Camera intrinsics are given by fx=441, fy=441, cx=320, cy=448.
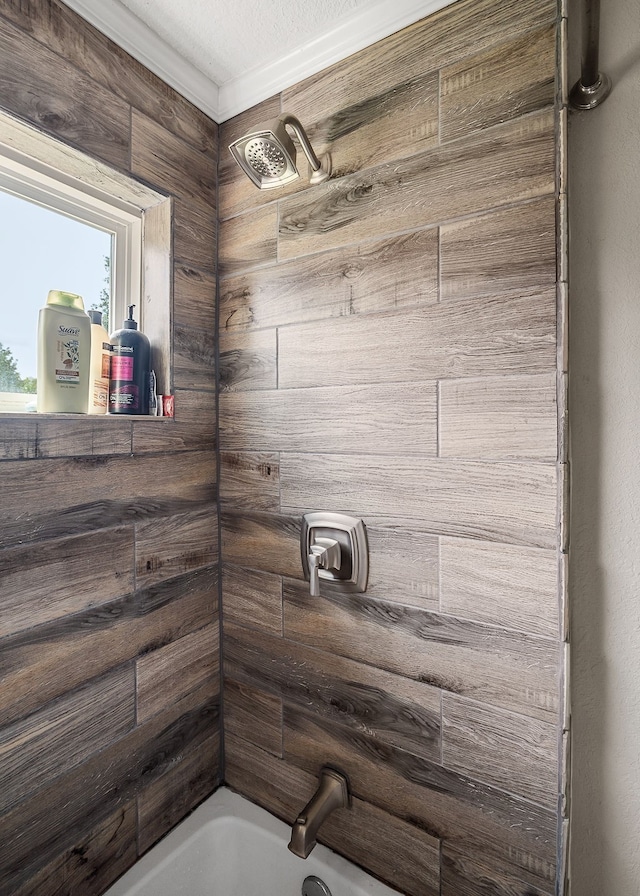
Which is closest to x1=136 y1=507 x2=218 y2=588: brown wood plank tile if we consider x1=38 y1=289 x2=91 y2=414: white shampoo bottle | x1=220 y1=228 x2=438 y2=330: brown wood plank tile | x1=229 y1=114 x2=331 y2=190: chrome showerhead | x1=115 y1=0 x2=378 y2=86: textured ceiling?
x1=38 y1=289 x2=91 y2=414: white shampoo bottle

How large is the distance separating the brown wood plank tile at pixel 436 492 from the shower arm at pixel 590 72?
700 mm

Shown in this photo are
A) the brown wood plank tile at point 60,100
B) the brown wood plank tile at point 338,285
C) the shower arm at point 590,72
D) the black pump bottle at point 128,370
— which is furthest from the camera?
the black pump bottle at point 128,370

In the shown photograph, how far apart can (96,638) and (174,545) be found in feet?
0.90

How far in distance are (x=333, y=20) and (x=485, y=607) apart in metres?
1.34

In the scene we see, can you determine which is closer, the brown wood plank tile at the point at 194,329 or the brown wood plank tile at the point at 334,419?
the brown wood plank tile at the point at 334,419

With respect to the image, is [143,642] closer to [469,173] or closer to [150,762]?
[150,762]

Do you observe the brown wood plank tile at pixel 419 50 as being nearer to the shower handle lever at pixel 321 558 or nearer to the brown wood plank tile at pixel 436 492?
the brown wood plank tile at pixel 436 492

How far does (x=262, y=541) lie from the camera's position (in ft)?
3.97

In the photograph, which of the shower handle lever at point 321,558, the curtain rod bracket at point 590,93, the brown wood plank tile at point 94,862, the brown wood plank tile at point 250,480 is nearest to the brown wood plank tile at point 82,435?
the brown wood plank tile at point 250,480

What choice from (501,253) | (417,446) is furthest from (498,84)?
(417,446)

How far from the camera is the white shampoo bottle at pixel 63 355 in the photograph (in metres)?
0.93

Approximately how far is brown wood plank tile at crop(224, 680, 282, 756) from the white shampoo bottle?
87 cm

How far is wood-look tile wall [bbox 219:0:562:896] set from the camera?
2.75 ft

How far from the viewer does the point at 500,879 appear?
886 mm
